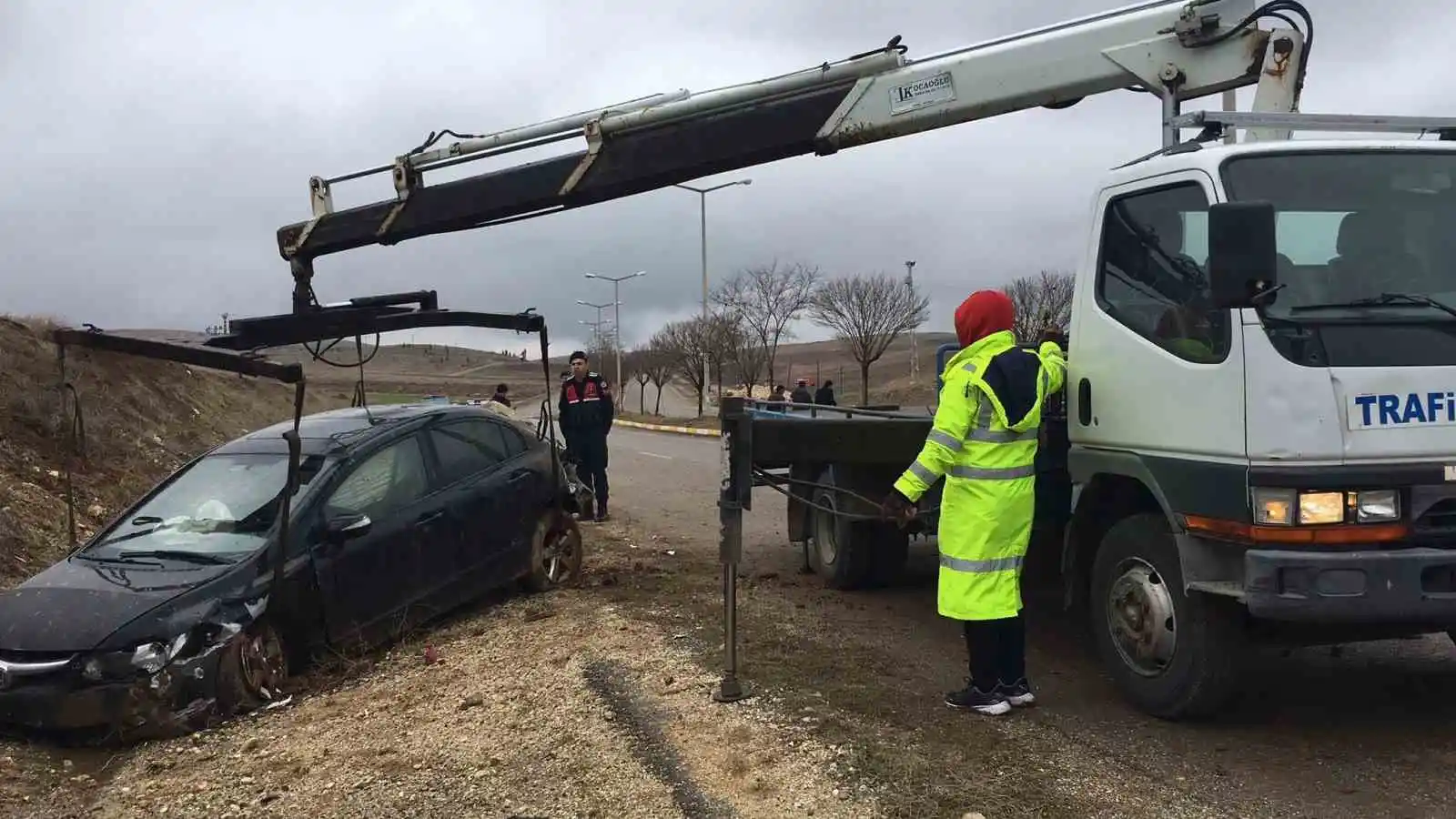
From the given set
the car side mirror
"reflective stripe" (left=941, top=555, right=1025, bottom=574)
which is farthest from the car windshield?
"reflective stripe" (left=941, top=555, right=1025, bottom=574)

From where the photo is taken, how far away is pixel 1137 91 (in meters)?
6.21

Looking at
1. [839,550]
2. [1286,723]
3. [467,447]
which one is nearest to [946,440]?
[1286,723]

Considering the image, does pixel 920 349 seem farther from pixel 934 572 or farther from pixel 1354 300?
pixel 1354 300

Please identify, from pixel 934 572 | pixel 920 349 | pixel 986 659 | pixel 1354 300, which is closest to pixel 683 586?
pixel 934 572

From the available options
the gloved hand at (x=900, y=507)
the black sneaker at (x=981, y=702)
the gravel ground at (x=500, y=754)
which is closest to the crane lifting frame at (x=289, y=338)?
the gravel ground at (x=500, y=754)

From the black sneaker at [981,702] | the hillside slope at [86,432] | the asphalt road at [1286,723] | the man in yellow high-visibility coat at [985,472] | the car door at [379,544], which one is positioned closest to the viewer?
the asphalt road at [1286,723]

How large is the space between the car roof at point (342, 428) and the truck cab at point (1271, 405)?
4296mm

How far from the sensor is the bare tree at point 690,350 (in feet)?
165

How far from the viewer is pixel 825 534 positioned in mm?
8148

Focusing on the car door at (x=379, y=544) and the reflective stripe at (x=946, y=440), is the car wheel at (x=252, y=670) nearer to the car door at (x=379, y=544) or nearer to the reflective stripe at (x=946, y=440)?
the car door at (x=379, y=544)

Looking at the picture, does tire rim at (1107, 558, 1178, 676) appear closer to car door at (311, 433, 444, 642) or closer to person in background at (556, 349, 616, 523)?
car door at (311, 433, 444, 642)

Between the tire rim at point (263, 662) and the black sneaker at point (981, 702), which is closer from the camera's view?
the black sneaker at point (981, 702)

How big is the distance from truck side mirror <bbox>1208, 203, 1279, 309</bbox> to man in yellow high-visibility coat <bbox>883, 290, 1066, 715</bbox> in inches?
38.3

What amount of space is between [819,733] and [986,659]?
0.87 metres
